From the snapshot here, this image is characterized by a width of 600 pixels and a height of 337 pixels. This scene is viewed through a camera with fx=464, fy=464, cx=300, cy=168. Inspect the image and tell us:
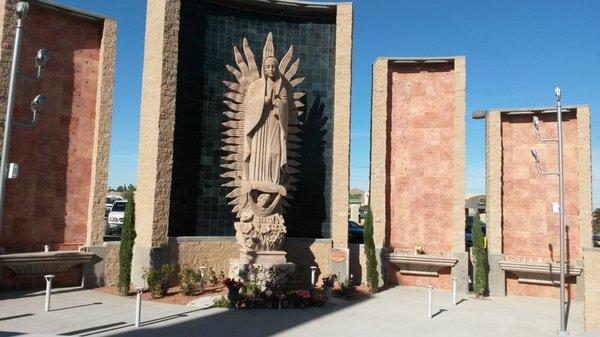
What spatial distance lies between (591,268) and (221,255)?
1081cm

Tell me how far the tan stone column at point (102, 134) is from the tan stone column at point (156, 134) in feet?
3.52

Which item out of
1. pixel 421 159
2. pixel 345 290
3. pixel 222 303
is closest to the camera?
pixel 222 303

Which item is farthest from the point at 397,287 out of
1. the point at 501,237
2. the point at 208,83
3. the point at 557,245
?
the point at 208,83

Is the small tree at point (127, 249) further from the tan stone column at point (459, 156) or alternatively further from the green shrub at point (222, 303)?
the tan stone column at point (459, 156)

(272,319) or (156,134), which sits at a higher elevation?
(156,134)

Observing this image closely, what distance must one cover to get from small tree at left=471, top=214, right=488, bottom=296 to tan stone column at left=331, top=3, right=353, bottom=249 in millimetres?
4416

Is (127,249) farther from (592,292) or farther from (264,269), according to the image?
(592,292)

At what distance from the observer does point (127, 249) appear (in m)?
13.5

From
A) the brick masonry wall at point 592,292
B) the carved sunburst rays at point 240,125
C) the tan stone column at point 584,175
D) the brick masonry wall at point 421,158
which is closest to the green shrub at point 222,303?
the carved sunburst rays at point 240,125

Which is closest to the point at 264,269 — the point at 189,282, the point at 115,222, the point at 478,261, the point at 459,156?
the point at 189,282

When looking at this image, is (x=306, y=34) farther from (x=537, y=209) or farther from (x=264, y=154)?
(x=537, y=209)

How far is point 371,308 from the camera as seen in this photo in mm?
13102

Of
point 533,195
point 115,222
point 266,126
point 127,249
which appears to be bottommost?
point 127,249

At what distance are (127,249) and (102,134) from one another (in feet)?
13.7
